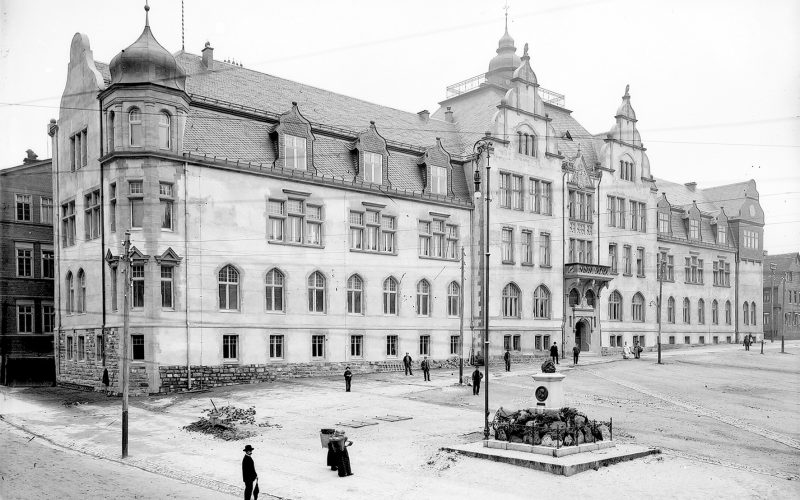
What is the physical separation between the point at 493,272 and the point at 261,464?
107ft

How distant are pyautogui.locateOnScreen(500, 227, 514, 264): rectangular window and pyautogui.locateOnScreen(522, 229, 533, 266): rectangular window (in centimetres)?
116

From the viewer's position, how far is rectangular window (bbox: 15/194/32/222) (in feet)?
170

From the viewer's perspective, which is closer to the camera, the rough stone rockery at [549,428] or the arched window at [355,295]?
the rough stone rockery at [549,428]

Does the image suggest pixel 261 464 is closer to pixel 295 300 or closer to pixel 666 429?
pixel 666 429

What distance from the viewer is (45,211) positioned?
52.6m

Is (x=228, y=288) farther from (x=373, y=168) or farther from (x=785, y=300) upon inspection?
(x=785, y=300)

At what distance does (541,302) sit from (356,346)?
55.9ft

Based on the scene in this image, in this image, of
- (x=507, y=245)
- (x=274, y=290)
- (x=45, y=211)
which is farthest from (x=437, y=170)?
(x=45, y=211)

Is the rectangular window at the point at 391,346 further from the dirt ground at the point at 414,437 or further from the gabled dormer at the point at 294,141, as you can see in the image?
the gabled dormer at the point at 294,141

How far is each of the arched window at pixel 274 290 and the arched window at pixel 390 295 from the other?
746cm

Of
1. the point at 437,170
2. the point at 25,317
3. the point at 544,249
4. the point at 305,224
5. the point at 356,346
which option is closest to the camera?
the point at 305,224

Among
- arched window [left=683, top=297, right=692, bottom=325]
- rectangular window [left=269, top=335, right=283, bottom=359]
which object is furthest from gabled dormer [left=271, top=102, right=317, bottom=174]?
arched window [left=683, top=297, right=692, bottom=325]

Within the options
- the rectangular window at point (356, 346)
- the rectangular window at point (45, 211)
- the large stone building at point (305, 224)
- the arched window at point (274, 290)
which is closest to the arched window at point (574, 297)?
the large stone building at point (305, 224)

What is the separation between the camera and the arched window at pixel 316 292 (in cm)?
4241
